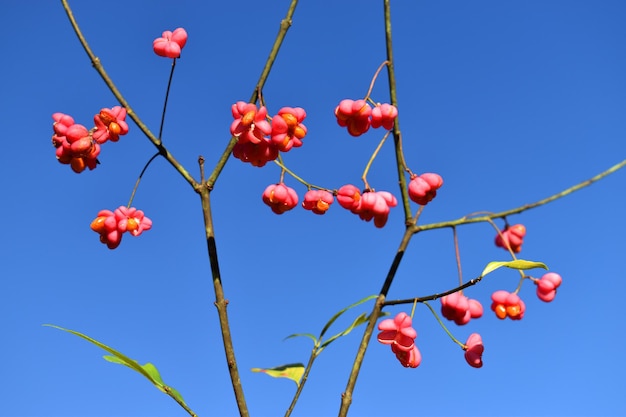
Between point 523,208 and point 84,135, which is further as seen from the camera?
point 84,135

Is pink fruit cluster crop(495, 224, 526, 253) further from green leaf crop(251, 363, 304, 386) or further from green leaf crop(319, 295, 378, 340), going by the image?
green leaf crop(251, 363, 304, 386)

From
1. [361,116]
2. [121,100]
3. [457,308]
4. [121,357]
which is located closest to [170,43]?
[121,100]

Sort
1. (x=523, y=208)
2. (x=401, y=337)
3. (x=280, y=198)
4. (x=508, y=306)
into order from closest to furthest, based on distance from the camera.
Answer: (x=523, y=208) < (x=401, y=337) < (x=280, y=198) < (x=508, y=306)

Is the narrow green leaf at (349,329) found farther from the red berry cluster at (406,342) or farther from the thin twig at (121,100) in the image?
the thin twig at (121,100)

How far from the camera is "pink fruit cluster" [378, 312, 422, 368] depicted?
162 cm

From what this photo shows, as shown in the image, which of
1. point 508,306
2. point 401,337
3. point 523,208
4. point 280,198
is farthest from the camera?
point 508,306

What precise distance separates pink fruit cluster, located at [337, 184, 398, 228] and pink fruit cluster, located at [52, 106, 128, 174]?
643mm

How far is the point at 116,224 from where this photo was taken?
1807 mm

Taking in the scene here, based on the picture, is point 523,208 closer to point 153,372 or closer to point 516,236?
point 516,236

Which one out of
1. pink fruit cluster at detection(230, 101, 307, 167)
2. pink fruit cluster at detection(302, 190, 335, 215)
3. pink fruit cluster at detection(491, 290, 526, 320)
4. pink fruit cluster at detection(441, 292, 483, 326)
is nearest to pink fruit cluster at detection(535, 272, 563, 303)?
pink fruit cluster at detection(491, 290, 526, 320)

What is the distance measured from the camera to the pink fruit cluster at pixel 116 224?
1.80 meters

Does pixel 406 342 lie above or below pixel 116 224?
below

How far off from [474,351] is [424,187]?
468mm

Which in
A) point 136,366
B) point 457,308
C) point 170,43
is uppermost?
point 170,43
